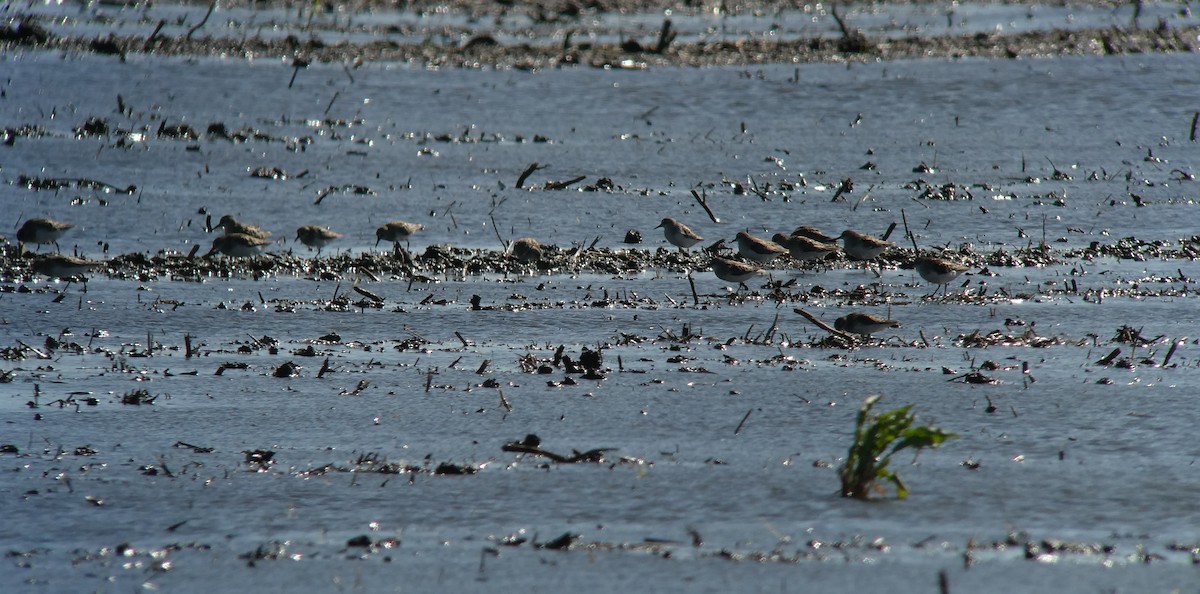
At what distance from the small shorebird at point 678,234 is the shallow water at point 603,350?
36 cm

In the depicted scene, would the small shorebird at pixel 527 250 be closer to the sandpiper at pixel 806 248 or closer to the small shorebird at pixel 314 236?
the small shorebird at pixel 314 236

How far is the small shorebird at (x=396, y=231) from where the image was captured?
8.29m

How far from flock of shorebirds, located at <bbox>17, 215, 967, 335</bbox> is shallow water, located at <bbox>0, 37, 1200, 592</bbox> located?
174mm

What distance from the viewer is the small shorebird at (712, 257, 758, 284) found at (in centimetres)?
752

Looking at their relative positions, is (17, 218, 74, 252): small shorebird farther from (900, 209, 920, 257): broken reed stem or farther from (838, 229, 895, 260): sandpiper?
(900, 209, 920, 257): broken reed stem

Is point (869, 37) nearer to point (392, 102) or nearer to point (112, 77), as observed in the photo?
point (392, 102)

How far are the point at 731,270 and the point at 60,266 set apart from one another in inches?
150

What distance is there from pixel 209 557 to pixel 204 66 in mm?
9949

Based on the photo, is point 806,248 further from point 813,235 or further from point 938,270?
point 938,270

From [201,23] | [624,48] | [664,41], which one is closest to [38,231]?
[201,23]

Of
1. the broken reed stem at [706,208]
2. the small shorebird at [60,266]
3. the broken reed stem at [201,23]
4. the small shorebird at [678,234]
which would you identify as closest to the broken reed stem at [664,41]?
the broken reed stem at [201,23]

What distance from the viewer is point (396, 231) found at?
8305 millimetres

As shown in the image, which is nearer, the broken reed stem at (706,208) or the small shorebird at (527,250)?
the small shorebird at (527,250)

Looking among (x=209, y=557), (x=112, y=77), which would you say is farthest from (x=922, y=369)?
(x=112, y=77)
